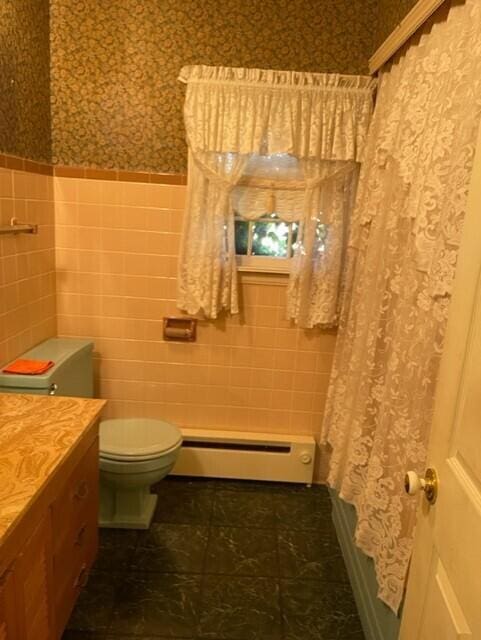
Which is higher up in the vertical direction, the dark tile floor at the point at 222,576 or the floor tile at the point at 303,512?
the floor tile at the point at 303,512

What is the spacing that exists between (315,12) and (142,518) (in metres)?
2.53

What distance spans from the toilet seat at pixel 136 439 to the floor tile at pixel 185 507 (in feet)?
1.41

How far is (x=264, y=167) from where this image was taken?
238 centimetres

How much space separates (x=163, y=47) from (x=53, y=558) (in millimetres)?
2168

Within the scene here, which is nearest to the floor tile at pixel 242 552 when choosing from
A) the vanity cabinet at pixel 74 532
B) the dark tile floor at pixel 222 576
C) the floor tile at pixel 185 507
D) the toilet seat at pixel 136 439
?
the dark tile floor at pixel 222 576

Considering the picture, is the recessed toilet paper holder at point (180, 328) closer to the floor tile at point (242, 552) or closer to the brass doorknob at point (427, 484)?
the floor tile at point (242, 552)

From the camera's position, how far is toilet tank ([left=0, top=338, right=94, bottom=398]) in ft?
6.03

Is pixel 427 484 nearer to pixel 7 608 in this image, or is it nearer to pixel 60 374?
pixel 7 608

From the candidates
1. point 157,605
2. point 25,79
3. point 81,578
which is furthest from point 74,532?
point 25,79

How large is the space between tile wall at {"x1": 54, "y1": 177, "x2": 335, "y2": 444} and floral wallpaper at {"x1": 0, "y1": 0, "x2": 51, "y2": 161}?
0.99 ft

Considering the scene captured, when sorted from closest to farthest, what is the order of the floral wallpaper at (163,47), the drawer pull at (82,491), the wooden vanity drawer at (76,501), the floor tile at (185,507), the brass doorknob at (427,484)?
the brass doorknob at (427,484), the wooden vanity drawer at (76,501), the drawer pull at (82,491), the floral wallpaper at (163,47), the floor tile at (185,507)

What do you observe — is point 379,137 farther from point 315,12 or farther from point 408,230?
point 315,12

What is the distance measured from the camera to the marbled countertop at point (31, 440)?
110cm

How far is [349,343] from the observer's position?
2.04 m
